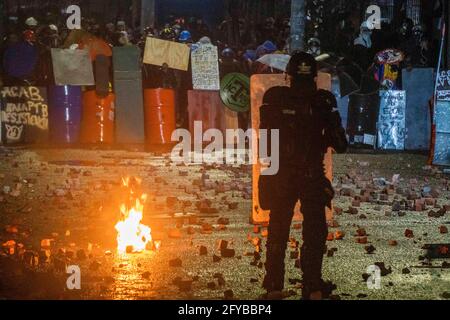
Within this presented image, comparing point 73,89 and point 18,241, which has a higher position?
point 73,89

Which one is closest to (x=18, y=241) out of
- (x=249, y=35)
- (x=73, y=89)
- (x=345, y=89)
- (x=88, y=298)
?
(x=88, y=298)

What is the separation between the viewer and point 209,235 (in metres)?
9.68

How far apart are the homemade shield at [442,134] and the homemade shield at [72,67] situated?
25.0 ft

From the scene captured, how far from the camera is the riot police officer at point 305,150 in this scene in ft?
22.6

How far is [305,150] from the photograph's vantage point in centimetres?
691

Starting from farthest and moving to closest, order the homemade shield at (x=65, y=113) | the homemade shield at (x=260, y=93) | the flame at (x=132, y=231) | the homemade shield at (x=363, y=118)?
the homemade shield at (x=363, y=118) → the homemade shield at (x=65, y=113) → the homemade shield at (x=260, y=93) → the flame at (x=132, y=231)

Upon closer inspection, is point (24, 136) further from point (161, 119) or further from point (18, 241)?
point (18, 241)

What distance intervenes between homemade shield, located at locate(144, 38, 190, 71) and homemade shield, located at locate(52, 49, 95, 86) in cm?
144

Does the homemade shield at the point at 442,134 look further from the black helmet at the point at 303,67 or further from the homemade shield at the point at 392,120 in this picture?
the black helmet at the point at 303,67

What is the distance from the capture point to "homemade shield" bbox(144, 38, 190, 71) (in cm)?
2000

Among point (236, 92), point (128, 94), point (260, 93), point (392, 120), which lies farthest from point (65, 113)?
point (260, 93)

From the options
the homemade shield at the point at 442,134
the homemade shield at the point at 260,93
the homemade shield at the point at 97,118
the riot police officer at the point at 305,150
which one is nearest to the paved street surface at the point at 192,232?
the homemade shield at the point at 260,93

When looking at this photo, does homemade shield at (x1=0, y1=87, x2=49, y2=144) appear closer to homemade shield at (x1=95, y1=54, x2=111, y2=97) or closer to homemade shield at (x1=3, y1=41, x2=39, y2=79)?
homemade shield at (x1=3, y1=41, x2=39, y2=79)

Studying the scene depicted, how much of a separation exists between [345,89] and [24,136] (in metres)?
7.47
